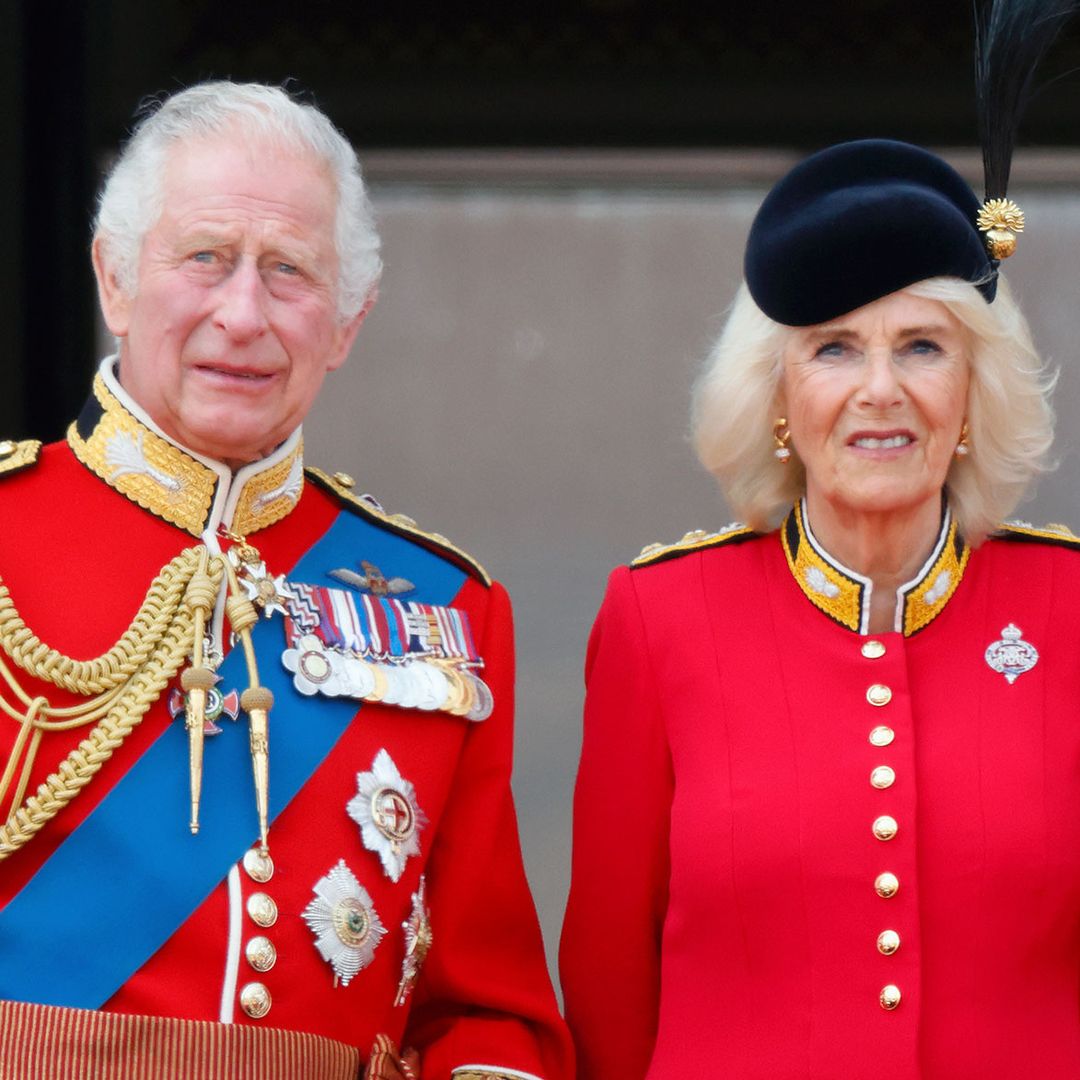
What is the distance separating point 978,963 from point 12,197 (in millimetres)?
1834

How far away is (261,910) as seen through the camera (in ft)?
7.91

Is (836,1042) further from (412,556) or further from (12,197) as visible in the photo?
(12,197)

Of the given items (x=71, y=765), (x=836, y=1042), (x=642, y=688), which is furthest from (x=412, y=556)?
(x=836, y=1042)

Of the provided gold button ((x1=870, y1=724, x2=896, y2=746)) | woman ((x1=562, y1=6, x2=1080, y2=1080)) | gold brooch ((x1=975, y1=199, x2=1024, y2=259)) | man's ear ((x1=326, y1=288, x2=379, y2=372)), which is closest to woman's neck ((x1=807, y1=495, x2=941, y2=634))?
woman ((x1=562, y1=6, x2=1080, y2=1080))

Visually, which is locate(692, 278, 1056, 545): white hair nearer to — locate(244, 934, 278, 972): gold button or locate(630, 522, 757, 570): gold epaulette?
locate(630, 522, 757, 570): gold epaulette

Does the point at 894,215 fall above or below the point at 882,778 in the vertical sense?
above

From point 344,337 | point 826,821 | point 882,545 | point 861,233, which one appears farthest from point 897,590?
point 344,337

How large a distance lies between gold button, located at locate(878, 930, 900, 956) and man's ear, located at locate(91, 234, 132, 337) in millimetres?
1001

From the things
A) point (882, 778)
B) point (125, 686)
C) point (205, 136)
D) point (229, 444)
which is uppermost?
point (205, 136)

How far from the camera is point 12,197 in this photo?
3537 mm

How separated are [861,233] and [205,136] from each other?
0.70m

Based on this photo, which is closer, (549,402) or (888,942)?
(888,942)

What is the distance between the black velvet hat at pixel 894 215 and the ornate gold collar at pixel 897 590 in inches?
10.4

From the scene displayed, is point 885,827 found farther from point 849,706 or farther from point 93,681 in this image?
point 93,681
